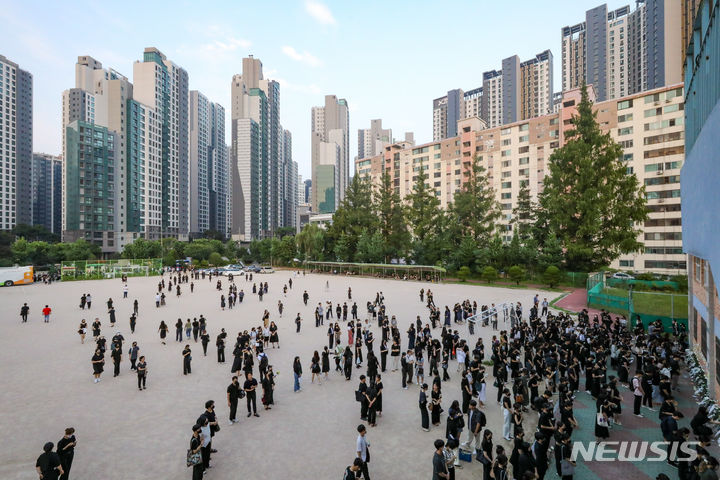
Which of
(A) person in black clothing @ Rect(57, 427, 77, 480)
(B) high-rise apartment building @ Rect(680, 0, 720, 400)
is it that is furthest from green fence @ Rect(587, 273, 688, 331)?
(A) person in black clothing @ Rect(57, 427, 77, 480)

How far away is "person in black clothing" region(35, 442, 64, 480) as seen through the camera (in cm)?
652

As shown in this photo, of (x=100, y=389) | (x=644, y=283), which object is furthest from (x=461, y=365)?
(x=644, y=283)

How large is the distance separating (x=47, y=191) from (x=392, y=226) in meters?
139

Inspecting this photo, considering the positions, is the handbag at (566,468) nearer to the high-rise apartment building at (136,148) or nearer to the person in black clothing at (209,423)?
Answer: the person in black clothing at (209,423)

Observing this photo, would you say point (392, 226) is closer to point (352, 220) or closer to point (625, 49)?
point (352, 220)

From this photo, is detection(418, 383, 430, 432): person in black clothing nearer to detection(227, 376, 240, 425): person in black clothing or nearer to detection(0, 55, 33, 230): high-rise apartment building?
detection(227, 376, 240, 425): person in black clothing

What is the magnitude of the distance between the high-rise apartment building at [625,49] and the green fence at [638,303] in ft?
282

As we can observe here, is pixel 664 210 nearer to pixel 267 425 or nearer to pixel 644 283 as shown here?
pixel 644 283

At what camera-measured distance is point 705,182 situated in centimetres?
943

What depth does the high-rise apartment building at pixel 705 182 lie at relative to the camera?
8.41 m

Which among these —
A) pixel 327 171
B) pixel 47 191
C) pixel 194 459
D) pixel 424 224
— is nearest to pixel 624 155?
pixel 424 224

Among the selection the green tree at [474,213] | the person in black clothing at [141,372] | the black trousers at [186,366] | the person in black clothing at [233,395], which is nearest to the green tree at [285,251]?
the green tree at [474,213]

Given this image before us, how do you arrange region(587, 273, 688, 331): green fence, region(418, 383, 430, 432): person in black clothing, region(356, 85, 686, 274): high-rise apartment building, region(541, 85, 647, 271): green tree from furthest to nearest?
region(356, 85, 686, 274): high-rise apartment building < region(541, 85, 647, 271): green tree < region(587, 273, 688, 331): green fence < region(418, 383, 430, 432): person in black clothing

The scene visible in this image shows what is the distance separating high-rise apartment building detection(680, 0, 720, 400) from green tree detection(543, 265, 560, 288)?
821 inches
